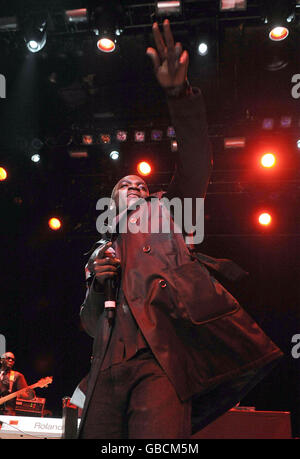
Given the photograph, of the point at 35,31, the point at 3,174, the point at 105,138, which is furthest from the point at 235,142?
the point at 3,174

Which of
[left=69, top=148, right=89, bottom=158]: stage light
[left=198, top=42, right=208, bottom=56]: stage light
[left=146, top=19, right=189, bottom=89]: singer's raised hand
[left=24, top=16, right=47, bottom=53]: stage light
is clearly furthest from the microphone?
[left=69, top=148, right=89, bottom=158]: stage light

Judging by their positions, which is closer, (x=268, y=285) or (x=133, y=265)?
(x=133, y=265)

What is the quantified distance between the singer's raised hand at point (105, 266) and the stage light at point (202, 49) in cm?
432

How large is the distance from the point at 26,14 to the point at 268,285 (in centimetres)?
657

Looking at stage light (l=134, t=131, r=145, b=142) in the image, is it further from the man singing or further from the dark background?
the man singing

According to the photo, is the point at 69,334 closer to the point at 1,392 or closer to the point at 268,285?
the point at 1,392

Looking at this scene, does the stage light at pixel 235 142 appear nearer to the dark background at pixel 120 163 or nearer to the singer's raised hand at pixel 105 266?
the dark background at pixel 120 163

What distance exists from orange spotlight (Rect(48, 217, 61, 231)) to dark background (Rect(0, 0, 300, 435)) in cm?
11

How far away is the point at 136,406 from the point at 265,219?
21.4 feet

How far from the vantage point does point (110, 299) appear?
5.58 ft

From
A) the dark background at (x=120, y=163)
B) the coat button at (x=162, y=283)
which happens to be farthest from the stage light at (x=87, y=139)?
the coat button at (x=162, y=283)

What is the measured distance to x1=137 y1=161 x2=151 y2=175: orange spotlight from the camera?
7.05 metres

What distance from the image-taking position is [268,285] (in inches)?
333

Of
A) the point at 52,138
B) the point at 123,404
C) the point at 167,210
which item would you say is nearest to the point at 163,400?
the point at 123,404
